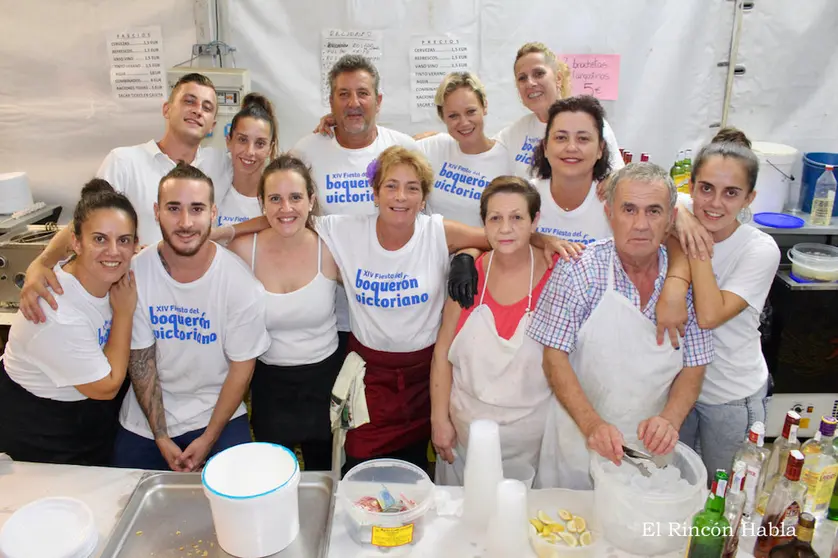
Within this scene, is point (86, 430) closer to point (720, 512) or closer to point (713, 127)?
point (720, 512)

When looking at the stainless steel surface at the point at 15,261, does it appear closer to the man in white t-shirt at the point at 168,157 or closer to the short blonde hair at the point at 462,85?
the man in white t-shirt at the point at 168,157

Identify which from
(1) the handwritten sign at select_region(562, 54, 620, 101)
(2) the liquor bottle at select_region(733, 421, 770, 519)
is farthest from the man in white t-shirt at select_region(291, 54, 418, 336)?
(2) the liquor bottle at select_region(733, 421, 770, 519)

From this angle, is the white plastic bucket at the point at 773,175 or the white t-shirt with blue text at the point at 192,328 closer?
the white t-shirt with blue text at the point at 192,328

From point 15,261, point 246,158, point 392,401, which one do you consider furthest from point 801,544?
point 15,261

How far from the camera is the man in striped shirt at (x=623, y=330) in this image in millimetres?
1846

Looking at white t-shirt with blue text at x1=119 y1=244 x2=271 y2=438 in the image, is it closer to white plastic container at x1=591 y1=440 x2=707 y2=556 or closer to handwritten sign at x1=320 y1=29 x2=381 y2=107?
A: white plastic container at x1=591 y1=440 x2=707 y2=556

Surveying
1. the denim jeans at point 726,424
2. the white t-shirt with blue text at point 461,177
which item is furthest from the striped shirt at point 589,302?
the white t-shirt with blue text at point 461,177

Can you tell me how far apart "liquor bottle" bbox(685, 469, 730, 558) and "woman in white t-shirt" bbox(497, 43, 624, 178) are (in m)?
1.64

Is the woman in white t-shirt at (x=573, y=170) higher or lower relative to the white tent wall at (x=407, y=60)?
lower

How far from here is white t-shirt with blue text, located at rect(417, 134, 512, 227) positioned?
9.14ft

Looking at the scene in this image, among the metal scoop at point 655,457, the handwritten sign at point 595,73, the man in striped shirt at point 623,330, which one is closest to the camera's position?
the metal scoop at point 655,457

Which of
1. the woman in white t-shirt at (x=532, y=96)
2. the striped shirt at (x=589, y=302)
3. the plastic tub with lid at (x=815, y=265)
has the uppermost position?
the woman in white t-shirt at (x=532, y=96)

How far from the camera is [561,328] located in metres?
1.92

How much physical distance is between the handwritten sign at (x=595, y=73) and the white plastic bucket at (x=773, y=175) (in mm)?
819
